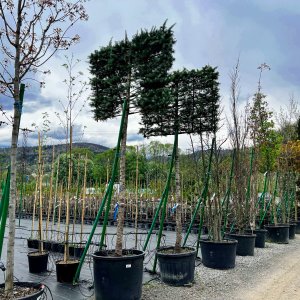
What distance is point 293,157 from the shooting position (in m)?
13.8

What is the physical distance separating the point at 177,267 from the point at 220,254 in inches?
59.6

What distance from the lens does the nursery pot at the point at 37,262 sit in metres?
6.05

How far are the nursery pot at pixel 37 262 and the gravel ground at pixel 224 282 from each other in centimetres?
178

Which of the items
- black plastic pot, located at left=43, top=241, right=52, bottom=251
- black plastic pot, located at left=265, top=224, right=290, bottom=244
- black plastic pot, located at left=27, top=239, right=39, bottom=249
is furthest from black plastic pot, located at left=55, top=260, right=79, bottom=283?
black plastic pot, located at left=265, top=224, right=290, bottom=244

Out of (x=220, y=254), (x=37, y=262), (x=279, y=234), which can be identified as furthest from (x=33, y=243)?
(x=279, y=234)

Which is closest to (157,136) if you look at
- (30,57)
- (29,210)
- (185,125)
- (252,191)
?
(185,125)

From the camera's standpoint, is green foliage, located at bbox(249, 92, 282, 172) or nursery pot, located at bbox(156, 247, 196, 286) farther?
green foliage, located at bbox(249, 92, 282, 172)

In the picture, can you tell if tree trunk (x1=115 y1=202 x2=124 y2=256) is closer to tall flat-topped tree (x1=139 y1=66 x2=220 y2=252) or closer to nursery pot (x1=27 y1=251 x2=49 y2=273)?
tall flat-topped tree (x1=139 y1=66 x2=220 y2=252)

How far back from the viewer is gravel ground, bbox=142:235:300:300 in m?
5.03

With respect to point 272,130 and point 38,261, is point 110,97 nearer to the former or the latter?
point 38,261

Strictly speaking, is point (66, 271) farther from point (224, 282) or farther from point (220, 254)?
point (220, 254)

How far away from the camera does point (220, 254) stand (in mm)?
6684

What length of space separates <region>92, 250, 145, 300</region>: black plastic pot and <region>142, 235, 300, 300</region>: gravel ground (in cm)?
53

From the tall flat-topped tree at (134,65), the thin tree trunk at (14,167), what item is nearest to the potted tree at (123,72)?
the tall flat-topped tree at (134,65)
